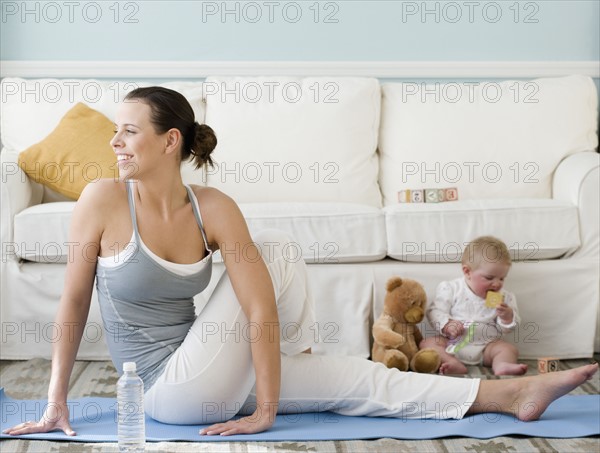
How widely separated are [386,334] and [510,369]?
0.38 m

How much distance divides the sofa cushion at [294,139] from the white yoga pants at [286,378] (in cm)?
123

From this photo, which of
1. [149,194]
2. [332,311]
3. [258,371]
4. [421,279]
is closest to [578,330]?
[421,279]

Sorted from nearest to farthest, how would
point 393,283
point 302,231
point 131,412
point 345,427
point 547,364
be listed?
1. point 131,412
2. point 345,427
3. point 547,364
4. point 393,283
5. point 302,231

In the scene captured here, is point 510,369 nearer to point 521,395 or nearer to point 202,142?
point 521,395

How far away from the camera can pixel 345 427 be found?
218 centimetres

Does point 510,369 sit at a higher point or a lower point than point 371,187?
lower

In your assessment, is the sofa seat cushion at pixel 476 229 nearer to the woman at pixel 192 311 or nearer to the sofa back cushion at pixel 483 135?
the sofa back cushion at pixel 483 135

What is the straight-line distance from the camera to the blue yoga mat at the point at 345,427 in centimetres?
211

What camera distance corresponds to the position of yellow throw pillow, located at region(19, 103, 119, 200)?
319 cm

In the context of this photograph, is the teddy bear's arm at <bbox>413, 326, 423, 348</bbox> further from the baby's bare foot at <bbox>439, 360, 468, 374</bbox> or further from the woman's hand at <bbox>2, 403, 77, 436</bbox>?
the woman's hand at <bbox>2, 403, 77, 436</bbox>

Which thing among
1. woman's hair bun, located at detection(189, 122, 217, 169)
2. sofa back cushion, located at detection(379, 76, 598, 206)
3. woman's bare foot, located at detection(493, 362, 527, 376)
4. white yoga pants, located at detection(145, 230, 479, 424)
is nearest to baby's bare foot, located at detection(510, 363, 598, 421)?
white yoga pants, located at detection(145, 230, 479, 424)

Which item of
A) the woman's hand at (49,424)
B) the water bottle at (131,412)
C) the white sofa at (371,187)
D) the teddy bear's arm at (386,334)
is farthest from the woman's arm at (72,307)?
the teddy bear's arm at (386,334)

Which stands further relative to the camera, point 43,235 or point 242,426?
point 43,235

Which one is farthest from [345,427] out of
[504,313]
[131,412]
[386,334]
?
[504,313]
